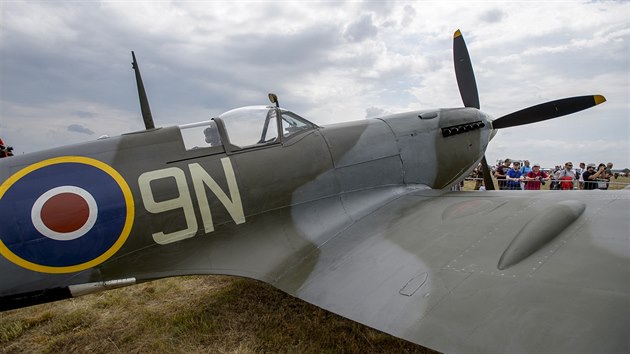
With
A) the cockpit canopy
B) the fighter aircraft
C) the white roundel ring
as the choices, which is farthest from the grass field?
the cockpit canopy

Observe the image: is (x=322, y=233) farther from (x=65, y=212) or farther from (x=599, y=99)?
(x=599, y=99)

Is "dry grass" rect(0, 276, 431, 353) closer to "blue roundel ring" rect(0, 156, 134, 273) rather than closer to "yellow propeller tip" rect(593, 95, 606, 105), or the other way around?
"blue roundel ring" rect(0, 156, 134, 273)

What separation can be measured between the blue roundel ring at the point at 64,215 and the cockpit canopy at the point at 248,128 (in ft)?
2.72

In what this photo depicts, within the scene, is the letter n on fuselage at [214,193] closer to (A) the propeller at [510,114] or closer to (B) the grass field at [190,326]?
(B) the grass field at [190,326]

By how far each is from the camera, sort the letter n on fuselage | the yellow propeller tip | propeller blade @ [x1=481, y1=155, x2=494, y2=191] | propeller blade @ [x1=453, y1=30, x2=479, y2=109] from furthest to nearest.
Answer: propeller blade @ [x1=453, y1=30, x2=479, y2=109]
propeller blade @ [x1=481, y1=155, x2=494, y2=191]
the yellow propeller tip
the letter n on fuselage

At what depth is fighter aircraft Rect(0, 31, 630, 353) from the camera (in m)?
2.01

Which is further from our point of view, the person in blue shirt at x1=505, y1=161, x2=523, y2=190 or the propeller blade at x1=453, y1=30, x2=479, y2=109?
the person in blue shirt at x1=505, y1=161, x2=523, y2=190

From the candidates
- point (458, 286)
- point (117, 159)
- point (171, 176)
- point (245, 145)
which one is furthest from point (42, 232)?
point (458, 286)

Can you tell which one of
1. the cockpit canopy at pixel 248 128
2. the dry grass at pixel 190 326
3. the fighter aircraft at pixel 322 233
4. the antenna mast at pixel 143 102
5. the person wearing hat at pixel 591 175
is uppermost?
the antenna mast at pixel 143 102

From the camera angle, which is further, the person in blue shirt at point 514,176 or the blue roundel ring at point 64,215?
the person in blue shirt at point 514,176

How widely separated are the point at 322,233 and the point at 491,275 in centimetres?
174

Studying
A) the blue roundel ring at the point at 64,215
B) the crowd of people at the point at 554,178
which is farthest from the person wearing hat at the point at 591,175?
the blue roundel ring at the point at 64,215

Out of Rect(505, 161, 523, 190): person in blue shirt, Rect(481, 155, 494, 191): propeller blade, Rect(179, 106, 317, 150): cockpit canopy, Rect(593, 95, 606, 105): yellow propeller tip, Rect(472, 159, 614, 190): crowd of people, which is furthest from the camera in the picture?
Rect(505, 161, 523, 190): person in blue shirt

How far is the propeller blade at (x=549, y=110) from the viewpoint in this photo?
16.4ft
